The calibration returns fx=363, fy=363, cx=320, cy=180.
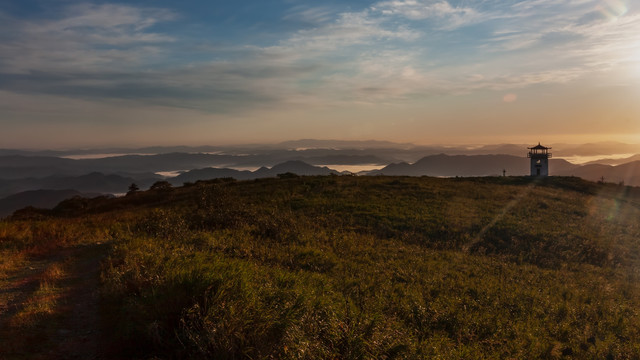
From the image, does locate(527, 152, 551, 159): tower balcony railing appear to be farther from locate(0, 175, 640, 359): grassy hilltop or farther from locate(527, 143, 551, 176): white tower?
locate(0, 175, 640, 359): grassy hilltop

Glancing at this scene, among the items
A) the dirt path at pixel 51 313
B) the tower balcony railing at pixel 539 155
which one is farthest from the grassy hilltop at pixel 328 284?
the tower balcony railing at pixel 539 155

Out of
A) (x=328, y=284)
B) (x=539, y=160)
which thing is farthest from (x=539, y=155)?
(x=328, y=284)

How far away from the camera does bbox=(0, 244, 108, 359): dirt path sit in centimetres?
556

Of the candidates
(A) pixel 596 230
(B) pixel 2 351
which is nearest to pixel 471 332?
(B) pixel 2 351

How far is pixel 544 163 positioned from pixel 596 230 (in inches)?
2175

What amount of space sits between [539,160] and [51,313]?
8405 cm

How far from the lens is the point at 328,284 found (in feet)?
33.7

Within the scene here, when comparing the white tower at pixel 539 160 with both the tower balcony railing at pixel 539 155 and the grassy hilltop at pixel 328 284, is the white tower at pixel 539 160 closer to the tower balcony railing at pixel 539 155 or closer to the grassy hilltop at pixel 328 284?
the tower balcony railing at pixel 539 155

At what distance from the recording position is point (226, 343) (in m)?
5.03

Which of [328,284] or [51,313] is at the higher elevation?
[51,313]

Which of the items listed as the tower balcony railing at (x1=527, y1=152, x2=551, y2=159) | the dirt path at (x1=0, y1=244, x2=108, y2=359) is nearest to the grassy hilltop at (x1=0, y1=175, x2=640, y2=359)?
the dirt path at (x1=0, y1=244, x2=108, y2=359)

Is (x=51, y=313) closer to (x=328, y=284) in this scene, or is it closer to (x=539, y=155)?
(x=328, y=284)

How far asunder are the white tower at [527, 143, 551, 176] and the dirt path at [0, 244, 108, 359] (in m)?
81.4

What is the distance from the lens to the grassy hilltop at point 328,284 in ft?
18.6
